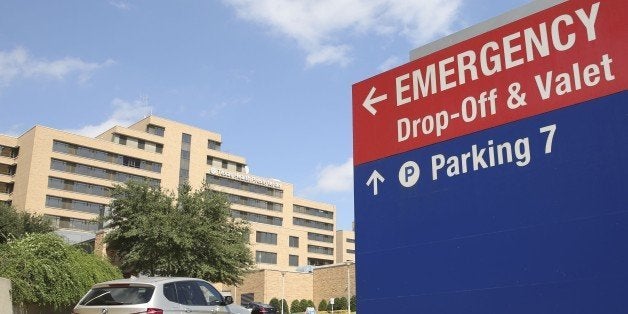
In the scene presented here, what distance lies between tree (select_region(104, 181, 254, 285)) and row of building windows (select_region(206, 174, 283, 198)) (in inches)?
2529

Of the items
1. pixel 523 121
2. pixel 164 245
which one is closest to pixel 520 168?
pixel 523 121

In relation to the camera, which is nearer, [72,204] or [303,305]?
[303,305]

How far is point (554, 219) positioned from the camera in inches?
206

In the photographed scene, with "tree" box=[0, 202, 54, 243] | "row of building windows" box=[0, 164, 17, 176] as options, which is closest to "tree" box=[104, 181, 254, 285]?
"tree" box=[0, 202, 54, 243]

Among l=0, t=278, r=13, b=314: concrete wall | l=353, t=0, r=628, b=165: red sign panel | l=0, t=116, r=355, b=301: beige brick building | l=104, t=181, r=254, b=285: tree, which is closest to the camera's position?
l=353, t=0, r=628, b=165: red sign panel

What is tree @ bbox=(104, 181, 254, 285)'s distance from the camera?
28.9 m

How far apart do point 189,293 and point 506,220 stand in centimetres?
730

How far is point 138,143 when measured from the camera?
88.6 metres

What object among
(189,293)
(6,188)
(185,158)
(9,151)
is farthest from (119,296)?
(185,158)

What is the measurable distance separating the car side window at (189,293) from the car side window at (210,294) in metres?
0.14

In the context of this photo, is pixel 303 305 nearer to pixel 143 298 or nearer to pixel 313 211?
pixel 143 298

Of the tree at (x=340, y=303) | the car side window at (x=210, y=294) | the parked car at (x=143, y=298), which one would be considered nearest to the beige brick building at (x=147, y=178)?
the tree at (x=340, y=303)

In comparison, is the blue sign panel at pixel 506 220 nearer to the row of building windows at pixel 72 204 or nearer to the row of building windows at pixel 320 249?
the row of building windows at pixel 72 204

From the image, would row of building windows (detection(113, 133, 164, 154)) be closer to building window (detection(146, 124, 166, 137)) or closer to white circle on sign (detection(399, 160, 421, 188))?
building window (detection(146, 124, 166, 137))
